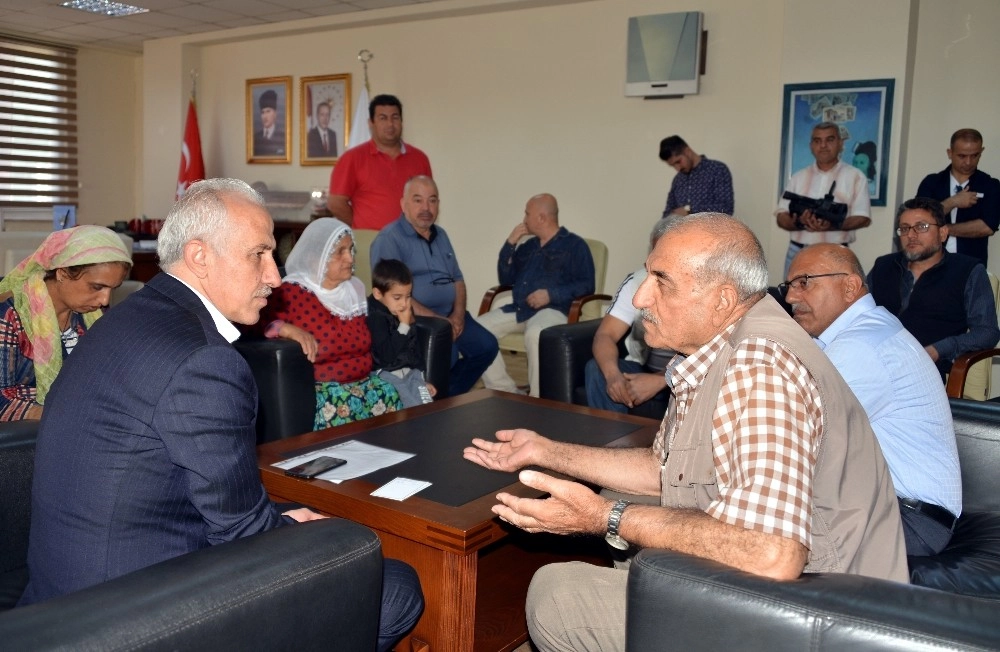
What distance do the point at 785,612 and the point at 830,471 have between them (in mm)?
332

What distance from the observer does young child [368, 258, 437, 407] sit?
Result: 11.9 feet

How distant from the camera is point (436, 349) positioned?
3.78 meters

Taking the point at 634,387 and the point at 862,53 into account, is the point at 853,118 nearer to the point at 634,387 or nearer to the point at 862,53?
the point at 862,53

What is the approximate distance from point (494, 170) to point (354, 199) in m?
1.70

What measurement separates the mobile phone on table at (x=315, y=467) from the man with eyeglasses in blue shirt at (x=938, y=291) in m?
2.75

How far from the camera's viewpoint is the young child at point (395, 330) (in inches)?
142

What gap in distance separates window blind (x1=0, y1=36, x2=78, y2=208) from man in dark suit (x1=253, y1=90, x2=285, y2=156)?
2255 millimetres

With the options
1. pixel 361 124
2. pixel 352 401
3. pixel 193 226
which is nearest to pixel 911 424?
pixel 193 226

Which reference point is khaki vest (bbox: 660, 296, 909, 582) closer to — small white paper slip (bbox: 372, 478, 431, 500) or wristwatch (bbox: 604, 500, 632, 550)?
wristwatch (bbox: 604, 500, 632, 550)

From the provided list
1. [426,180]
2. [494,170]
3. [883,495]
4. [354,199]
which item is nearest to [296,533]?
[883,495]

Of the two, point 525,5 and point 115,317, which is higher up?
point 525,5

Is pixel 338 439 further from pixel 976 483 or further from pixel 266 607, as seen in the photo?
pixel 976 483

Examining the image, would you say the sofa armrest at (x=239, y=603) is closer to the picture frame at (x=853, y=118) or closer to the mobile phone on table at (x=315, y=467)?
the mobile phone on table at (x=315, y=467)

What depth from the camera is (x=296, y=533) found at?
138cm
